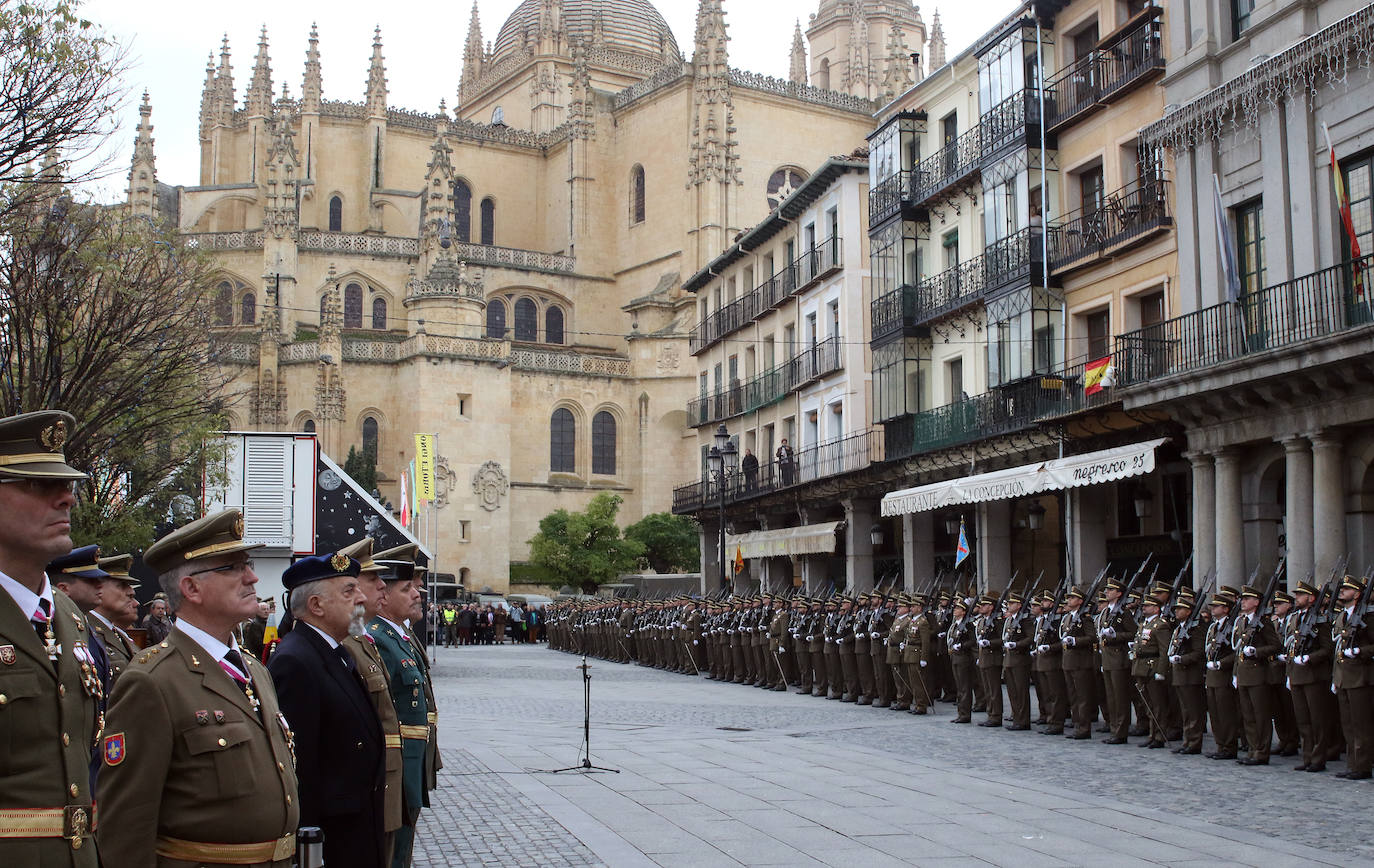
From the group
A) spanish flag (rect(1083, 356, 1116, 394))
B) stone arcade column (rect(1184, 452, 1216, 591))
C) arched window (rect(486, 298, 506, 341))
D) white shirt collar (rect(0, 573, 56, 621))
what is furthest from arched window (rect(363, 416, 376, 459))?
white shirt collar (rect(0, 573, 56, 621))

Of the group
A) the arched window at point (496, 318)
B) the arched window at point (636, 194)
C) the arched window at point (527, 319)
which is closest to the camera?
the arched window at point (496, 318)

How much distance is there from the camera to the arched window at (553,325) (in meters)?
68.8

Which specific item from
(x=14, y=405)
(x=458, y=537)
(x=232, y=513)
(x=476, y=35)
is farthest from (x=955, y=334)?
(x=476, y=35)

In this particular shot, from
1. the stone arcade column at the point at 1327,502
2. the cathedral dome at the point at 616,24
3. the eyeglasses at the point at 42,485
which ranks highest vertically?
the cathedral dome at the point at 616,24

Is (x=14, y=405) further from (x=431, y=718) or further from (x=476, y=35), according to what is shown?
(x=476, y=35)

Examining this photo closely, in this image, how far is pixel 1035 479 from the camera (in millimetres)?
22984

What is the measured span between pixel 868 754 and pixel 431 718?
24.2ft

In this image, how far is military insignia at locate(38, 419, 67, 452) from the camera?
387 centimetres

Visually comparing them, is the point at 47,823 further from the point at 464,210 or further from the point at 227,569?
the point at 464,210

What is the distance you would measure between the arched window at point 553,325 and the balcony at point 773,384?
70.1ft

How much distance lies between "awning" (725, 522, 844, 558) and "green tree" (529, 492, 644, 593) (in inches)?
614

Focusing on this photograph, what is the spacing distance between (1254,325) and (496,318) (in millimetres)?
51349

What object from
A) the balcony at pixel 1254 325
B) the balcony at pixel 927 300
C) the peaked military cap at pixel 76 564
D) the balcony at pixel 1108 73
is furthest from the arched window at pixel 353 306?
the peaked military cap at pixel 76 564

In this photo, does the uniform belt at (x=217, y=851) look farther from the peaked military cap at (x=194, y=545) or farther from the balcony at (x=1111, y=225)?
the balcony at (x=1111, y=225)
